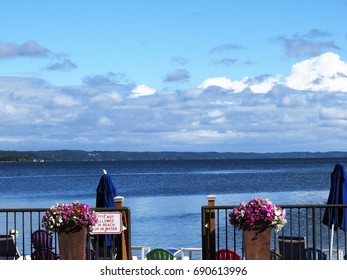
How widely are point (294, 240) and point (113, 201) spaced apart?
12.7 ft

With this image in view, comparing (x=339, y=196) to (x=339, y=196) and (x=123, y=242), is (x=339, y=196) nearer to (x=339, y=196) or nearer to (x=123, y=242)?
(x=339, y=196)

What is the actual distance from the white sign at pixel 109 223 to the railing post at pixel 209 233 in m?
1.29

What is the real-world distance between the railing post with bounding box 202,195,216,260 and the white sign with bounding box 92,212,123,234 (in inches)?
50.6

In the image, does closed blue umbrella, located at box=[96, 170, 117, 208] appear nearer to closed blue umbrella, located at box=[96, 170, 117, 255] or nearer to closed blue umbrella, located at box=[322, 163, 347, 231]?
closed blue umbrella, located at box=[96, 170, 117, 255]

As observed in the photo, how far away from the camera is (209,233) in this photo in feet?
38.3

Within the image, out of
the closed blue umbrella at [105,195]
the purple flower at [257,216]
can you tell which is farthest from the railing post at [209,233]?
the closed blue umbrella at [105,195]

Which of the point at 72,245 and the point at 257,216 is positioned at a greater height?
the point at 257,216

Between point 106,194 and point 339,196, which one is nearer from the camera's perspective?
point 339,196

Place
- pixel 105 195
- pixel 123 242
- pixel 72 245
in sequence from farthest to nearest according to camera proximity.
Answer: pixel 105 195 < pixel 123 242 < pixel 72 245

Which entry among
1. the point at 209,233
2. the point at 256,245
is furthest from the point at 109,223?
the point at 256,245

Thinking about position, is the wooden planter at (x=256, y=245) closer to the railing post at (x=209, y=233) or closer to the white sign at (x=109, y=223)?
the railing post at (x=209, y=233)

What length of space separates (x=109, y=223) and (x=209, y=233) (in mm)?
1534

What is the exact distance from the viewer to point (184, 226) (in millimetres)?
35594
